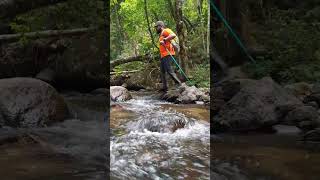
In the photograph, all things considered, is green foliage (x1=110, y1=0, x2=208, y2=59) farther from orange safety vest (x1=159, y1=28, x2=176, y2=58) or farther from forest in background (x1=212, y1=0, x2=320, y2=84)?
orange safety vest (x1=159, y1=28, x2=176, y2=58)

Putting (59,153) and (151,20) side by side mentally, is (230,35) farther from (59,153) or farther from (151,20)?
(151,20)

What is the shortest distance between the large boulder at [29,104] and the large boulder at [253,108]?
247 cm

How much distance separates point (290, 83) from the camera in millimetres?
9086

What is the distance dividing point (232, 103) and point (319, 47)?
396cm

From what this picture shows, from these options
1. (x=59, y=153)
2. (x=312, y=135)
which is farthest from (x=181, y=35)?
(x=59, y=153)

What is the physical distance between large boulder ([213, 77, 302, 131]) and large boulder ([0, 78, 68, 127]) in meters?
2.47

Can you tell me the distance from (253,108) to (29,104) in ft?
10.8

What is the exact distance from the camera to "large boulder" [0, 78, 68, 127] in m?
6.12

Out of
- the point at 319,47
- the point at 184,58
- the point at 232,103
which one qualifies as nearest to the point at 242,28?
the point at 319,47

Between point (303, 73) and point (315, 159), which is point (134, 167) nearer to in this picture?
point (315, 159)

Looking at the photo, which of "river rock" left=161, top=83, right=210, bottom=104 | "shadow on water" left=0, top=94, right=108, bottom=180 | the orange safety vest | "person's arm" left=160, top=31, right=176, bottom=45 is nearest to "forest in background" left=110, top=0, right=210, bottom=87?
"river rock" left=161, top=83, right=210, bottom=104

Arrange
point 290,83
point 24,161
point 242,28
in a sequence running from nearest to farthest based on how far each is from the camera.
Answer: point 24,161 → point 290,83 → point 242,28

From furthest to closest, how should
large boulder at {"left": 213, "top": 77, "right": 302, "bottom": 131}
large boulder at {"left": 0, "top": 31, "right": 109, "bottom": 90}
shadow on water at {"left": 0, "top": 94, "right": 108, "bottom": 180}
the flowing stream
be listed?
large boulder at {"left": 0, "top": 31, "right": 109, "bottom": 90} → large boulder at {"left": 213, "top": 77, "right": 302, "bottom": 131} → the flowing stream → shadow on water at {"left": 0, "top": 94, "right": 108, "bottom": 180}

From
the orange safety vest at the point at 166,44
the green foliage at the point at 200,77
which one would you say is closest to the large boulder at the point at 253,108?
the orange safety vest at the point at 166,44
